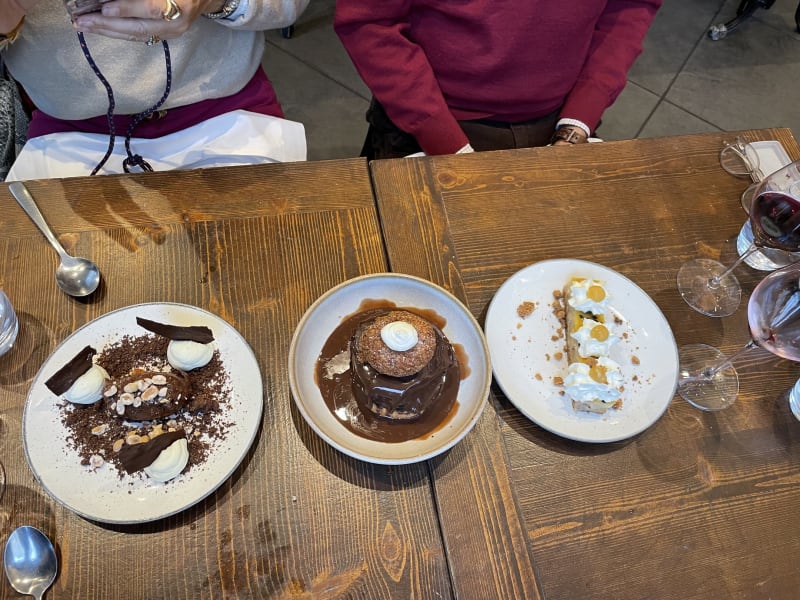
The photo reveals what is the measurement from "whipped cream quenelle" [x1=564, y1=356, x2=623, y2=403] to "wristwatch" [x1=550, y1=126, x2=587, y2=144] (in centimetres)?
86

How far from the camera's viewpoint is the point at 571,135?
1.64 meters

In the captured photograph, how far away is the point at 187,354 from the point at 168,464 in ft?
0.60

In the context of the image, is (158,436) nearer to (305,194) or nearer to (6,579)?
(6,579)

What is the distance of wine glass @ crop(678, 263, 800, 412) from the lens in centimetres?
102

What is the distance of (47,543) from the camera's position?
0.83 meters

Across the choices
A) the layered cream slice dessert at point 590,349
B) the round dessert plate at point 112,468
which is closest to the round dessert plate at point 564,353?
the layered cream slice dessert at point 590,349

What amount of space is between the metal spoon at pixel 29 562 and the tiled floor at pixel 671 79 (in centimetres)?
216

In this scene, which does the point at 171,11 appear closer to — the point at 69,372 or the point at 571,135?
the point at 69,372

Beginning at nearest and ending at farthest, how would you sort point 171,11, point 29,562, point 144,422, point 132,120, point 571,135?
point 29,562 → point 144,422 → point 171,11 → point 132,120 → point 571,135

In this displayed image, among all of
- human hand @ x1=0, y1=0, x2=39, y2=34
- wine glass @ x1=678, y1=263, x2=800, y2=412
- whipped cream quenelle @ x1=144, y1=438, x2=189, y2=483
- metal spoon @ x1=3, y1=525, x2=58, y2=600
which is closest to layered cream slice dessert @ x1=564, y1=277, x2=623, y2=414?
wine glass @ x1=678, y1=263, x2=800, y2=412

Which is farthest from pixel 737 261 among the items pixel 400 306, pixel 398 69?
pixel 398 69

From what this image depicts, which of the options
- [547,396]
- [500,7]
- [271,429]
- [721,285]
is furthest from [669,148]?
[271,429]

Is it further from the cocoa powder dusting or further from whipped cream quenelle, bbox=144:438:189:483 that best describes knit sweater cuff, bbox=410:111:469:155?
whipped cream quenelle, bbox=144:438:189:483

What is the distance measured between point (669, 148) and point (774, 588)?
37.6 inches
